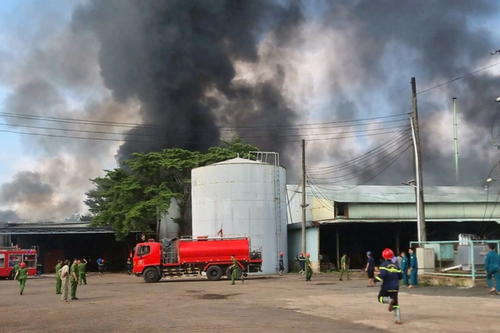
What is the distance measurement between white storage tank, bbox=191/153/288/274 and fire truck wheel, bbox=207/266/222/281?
628cm

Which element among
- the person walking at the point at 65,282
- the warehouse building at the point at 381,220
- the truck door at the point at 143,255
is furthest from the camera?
the warehouse building at the point at 381,220

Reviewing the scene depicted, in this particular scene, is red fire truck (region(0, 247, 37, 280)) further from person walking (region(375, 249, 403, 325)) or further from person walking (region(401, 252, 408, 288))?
person walking (region(375, 249, 403, 325))

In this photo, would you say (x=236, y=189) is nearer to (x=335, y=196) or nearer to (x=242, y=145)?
(x=335, y=196)

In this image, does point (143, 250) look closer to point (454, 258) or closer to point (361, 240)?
point (454, 258)

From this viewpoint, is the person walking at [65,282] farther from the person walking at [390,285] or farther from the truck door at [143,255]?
the person walking at [390,285]

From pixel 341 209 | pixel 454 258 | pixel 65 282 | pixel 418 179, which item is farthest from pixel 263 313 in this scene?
pixel 341 209

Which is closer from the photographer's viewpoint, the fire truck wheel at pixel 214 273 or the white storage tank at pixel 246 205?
the fire truck wheel at pixel 214 273

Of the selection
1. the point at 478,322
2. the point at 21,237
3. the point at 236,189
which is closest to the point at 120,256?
the point at 21,237

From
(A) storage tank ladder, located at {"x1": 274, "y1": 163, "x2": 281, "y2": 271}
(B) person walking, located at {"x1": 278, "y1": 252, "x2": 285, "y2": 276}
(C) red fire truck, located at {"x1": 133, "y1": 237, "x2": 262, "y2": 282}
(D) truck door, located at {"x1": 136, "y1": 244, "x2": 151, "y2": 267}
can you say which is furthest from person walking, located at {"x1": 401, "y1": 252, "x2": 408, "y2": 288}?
(A) storage tank ladder, located at {"x1": 274, "y1": 163, "x2": 281, "y2": 271}

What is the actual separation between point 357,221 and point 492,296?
74.1 feet

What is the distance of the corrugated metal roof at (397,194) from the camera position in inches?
1747

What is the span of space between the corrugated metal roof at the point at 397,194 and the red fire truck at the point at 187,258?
13041 mm

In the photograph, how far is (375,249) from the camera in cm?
4650

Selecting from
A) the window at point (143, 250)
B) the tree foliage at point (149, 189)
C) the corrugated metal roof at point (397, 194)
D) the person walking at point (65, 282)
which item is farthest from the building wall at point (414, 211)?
the person walking at point (65, 282)
